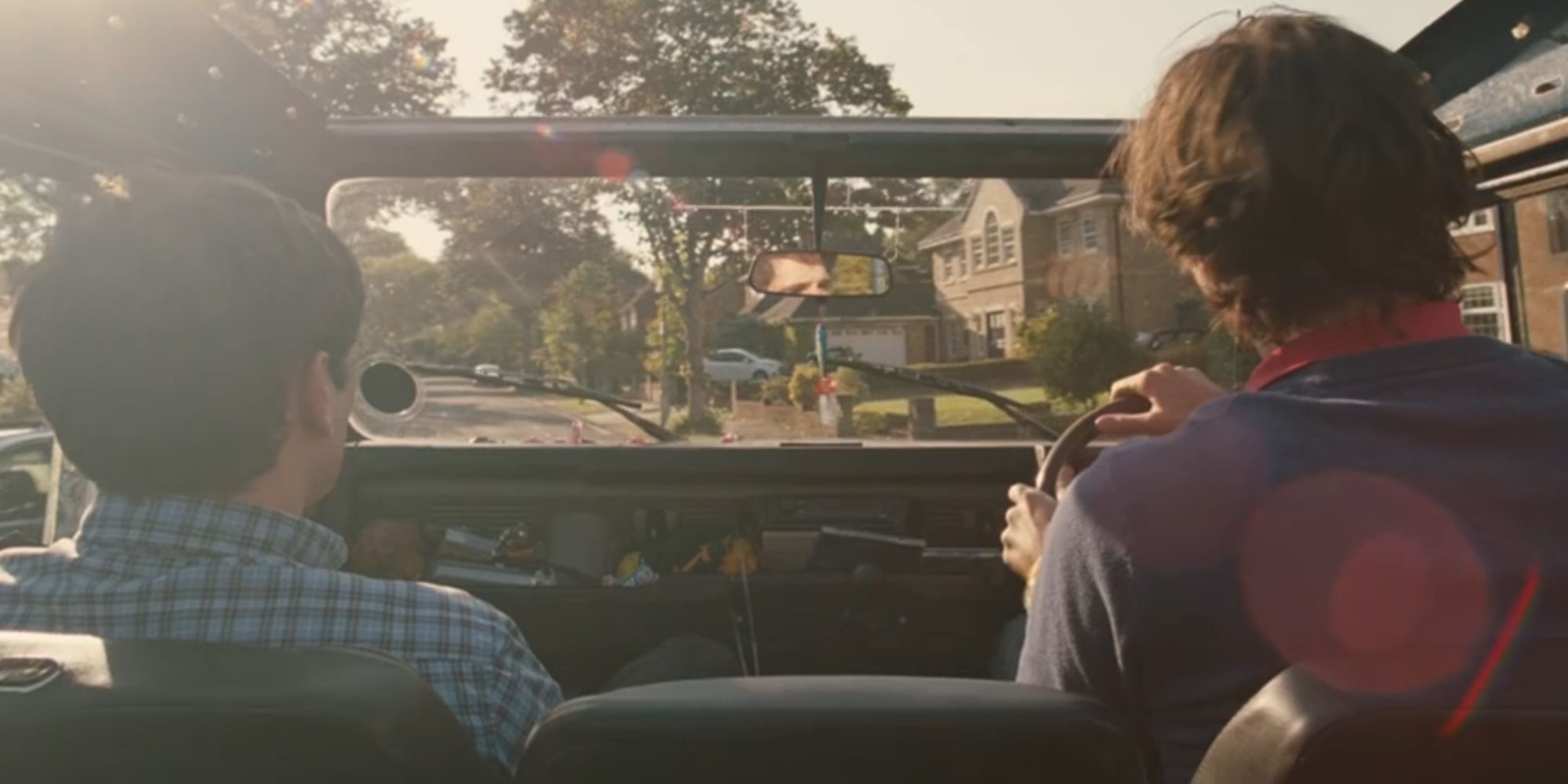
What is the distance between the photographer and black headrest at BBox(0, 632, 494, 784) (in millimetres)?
1354

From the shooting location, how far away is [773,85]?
22.8 meters

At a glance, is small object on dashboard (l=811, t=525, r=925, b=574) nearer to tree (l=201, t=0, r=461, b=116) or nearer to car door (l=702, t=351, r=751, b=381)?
car door (l=702, t=351, r=751, b=381)

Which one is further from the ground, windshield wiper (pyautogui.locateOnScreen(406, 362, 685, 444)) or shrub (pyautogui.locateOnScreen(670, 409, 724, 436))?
windshield wiper (pyautogui.locateOnScreen(406, 362, 685, 444))

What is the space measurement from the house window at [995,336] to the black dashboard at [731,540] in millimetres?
352

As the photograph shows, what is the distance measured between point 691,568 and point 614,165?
1257 millimetres

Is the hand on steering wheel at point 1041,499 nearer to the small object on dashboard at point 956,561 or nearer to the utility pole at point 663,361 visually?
the small object on dashboard at point 956,561

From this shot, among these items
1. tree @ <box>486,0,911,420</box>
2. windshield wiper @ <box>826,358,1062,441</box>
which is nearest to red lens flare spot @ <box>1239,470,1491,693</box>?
windshield wiper @ <box>826,358,1062,441</box>

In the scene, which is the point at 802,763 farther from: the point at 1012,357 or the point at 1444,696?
the point at 1012,357

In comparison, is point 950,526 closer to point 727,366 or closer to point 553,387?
point 727,366

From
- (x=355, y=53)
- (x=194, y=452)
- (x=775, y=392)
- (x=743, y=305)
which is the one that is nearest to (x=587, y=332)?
(x=743, y=305)

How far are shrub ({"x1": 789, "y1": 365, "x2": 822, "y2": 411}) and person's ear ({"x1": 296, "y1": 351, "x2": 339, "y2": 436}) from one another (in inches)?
88.9

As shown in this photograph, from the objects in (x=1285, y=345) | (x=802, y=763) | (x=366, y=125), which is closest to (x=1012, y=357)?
(x=366, y=125)

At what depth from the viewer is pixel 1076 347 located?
13.3 feet

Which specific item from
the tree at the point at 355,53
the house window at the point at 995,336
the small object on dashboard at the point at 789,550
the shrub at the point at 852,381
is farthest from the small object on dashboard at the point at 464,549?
the tree at the point at 355,53
